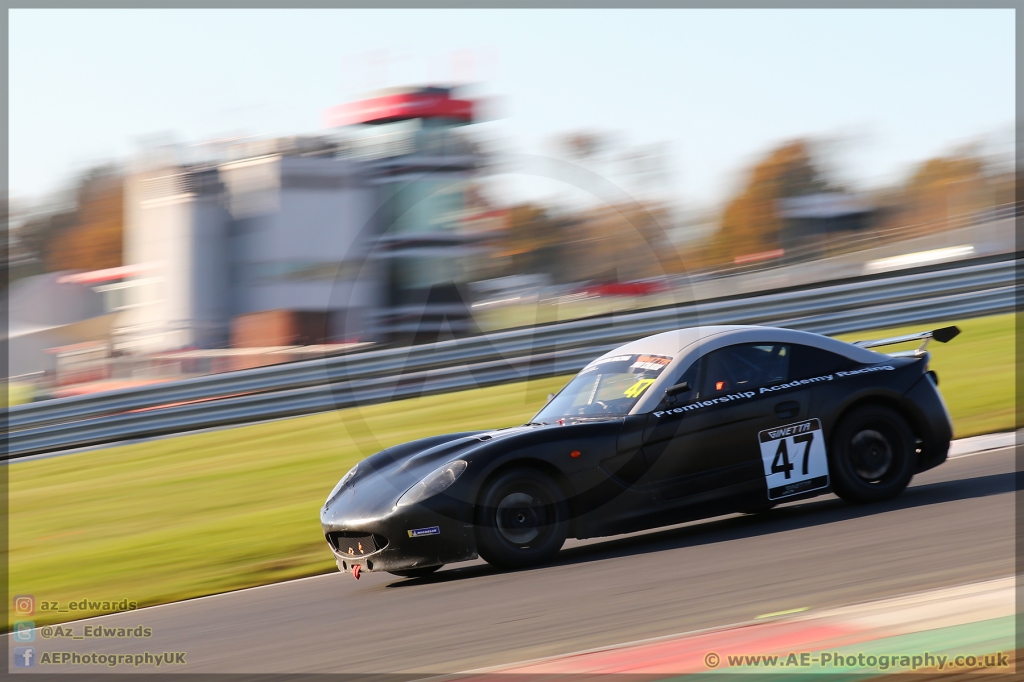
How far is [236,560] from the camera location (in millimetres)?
7742

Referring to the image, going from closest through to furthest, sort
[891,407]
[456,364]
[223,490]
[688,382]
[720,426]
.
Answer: [720,426] < [688,382] < [891,407] < [223,490] < [456,364]

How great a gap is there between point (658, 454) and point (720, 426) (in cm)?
48

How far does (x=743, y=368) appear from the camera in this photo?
677 cm

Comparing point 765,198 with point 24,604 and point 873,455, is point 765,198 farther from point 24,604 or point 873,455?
point 24,604

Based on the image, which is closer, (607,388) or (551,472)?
(551,472)

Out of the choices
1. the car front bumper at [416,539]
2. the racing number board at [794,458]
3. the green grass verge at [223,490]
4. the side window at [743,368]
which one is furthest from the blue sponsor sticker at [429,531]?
the racing number board at [794,458]

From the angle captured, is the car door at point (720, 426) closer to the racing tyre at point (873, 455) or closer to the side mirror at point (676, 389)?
the side mirror at point (676, 389)

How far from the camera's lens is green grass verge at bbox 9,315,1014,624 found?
25.0ft

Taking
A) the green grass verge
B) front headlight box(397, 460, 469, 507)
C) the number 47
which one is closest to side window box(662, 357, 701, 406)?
the number 47

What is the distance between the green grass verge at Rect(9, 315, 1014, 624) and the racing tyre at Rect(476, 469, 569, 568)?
72.5 inches

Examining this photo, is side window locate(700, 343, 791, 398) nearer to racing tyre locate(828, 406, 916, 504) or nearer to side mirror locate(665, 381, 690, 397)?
side mirror locate(665, 381, 690, 397)

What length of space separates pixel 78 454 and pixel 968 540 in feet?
38.0

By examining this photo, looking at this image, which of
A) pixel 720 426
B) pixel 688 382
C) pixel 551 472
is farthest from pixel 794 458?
pixel 551 472

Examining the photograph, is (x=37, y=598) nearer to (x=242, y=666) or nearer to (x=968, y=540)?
(x=242, y=666)
